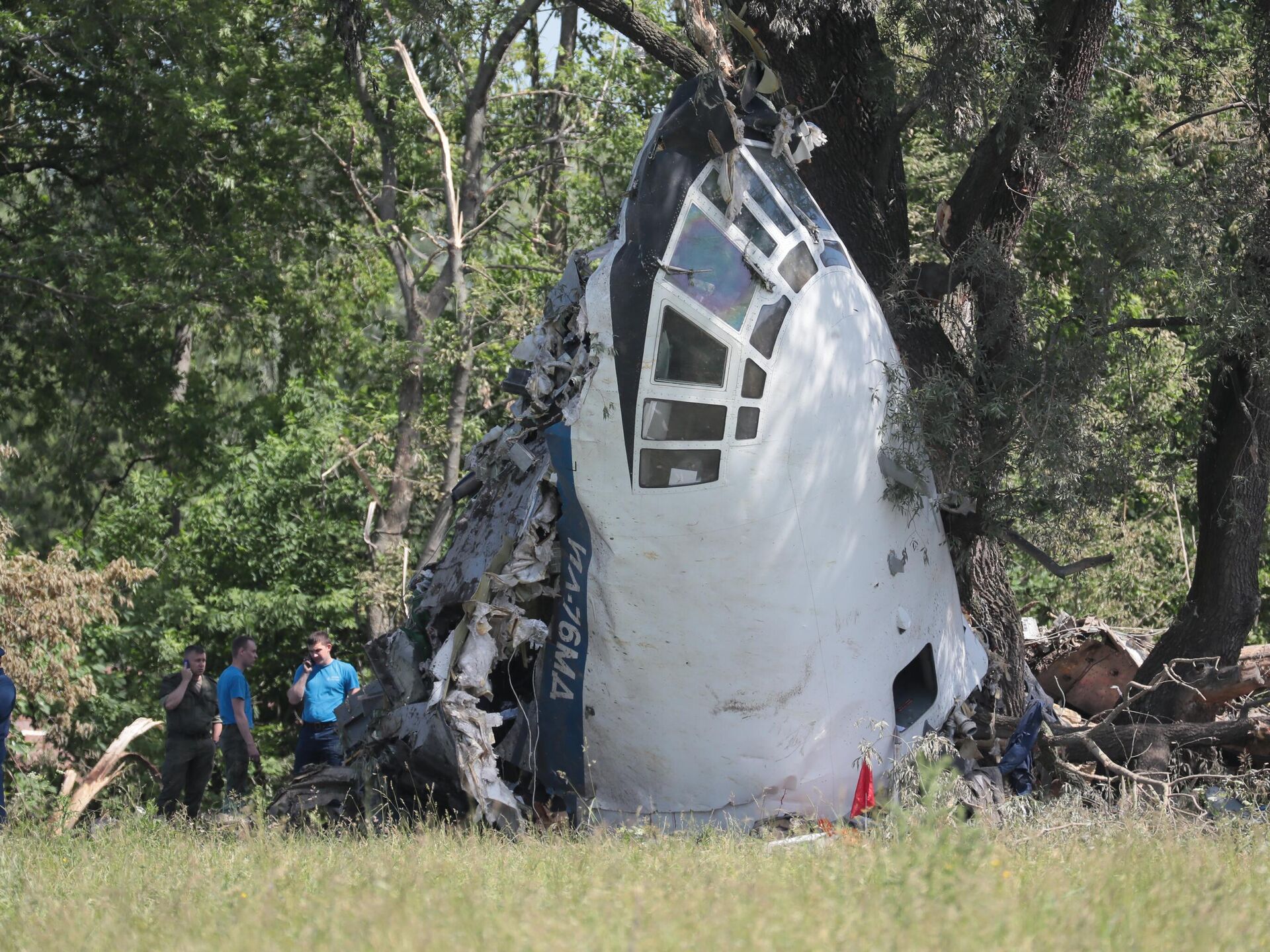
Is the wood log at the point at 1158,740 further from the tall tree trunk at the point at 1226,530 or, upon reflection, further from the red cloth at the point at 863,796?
the red cloth at the point at 863,796

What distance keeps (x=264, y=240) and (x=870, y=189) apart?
1268cm

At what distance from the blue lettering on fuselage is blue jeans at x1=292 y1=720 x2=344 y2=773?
11.4ft

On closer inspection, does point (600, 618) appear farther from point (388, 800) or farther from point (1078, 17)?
point (1078, 17)

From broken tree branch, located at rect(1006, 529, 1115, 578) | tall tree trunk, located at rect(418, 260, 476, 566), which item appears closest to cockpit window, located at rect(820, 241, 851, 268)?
broken tree branch, located at rect(1006, 529, 1115, 578)

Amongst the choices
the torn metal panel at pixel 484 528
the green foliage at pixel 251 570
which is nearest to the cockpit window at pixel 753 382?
the torn metal panel at pixel 484 528

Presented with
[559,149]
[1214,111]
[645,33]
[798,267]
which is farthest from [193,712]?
[559,149]

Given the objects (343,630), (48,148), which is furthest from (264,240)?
(343,630)

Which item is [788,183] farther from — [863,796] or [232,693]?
[232,693]

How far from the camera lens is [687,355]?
8234 millimetres

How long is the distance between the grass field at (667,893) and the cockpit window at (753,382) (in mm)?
2719

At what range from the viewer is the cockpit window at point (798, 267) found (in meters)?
8.41

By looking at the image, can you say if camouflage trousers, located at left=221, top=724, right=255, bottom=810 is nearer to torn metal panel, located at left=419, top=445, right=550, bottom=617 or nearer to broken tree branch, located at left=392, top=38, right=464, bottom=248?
torn metal panel, located at left=419, top=445, right=550, bottom=617

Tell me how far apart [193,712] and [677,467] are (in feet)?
17.0

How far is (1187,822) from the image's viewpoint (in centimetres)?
810
